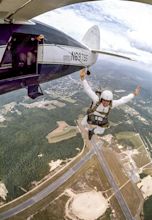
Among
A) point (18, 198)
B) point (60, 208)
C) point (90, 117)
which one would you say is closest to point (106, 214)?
point (60, 208)

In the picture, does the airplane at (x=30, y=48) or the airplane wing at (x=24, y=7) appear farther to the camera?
the airplane at (x=30, y=48)

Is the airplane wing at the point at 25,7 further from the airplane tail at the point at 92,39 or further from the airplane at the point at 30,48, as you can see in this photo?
the airplane tail at the point at 92,39

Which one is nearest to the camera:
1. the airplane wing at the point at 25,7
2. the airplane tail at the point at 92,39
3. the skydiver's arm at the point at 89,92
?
the airplane wing at the point at 25,7

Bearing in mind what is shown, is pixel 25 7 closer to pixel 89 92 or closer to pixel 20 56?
pixel 20 56

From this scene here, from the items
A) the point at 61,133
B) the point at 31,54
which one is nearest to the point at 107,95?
the point at 31,54

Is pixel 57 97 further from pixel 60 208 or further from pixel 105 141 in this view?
pixel 60 208

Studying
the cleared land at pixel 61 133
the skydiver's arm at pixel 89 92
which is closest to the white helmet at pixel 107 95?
the skydiver's arm at pixel 89 92
